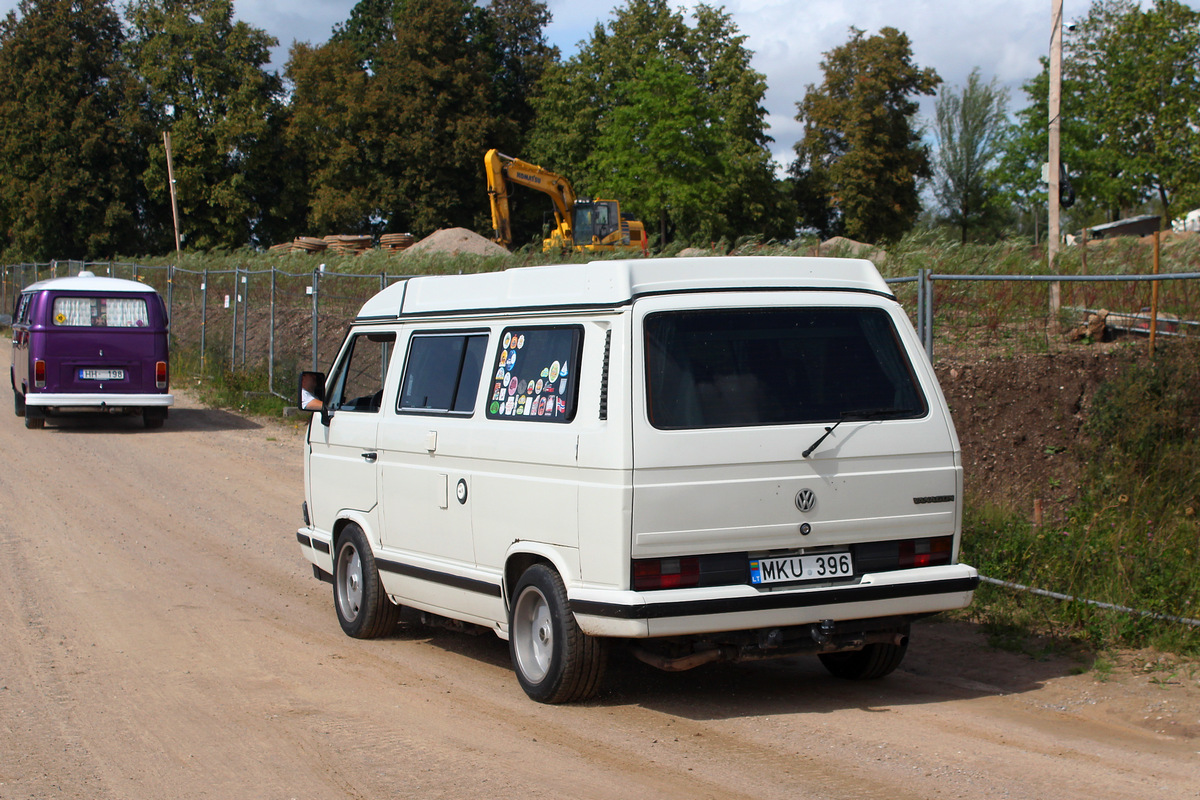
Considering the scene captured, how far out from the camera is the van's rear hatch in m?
5.27

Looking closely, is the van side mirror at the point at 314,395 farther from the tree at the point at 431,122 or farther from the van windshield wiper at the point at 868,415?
the tree at the point at 431,122

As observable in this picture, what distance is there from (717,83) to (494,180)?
27.5 metres

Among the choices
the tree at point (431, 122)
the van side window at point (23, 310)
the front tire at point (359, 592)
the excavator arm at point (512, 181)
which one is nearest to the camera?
the front tire at point (359, 592)

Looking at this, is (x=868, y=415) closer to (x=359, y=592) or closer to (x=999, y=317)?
(x=359, y=592)

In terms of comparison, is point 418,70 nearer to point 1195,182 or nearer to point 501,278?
point 1195,182

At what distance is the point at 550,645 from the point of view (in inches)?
227

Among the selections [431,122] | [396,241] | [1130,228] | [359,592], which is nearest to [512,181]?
[396,241]

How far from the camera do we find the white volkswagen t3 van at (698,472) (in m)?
5.26

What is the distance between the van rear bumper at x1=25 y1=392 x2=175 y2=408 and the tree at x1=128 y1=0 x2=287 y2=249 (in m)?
42.3

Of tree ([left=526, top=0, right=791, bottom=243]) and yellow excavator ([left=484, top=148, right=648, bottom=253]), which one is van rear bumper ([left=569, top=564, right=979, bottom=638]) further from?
tree ([left=526, top=0, right=791, bottom=243])

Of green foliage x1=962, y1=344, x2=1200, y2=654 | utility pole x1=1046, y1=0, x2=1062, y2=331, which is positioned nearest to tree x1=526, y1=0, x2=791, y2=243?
utility pole x1=1046, y1=0, x2=1062, y2=331

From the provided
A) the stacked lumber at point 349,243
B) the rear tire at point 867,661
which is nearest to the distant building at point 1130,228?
Result: the stacked lumber at point 349,243

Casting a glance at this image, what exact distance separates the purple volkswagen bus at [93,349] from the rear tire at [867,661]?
14030mm

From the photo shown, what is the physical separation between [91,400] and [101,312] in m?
1.35
